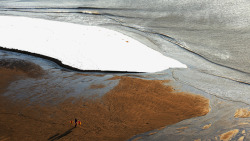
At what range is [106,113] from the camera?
440cm

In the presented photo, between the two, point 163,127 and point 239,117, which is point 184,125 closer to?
point 163,127

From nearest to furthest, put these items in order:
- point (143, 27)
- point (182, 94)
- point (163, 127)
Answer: point (163, 127) < point (182, 94) < point (143, 27)

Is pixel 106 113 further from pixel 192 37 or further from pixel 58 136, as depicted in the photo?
pixel 192 37

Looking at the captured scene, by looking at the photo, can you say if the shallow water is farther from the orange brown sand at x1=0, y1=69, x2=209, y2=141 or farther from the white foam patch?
the white foam patch

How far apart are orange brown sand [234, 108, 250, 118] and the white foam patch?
2361mm

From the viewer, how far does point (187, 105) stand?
4.63m

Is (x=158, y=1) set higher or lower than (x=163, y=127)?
higher

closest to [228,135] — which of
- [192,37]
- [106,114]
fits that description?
[106,114]

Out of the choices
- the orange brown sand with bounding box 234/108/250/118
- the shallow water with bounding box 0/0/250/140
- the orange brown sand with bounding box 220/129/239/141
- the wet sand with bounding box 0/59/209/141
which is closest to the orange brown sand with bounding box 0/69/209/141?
the wet sand with bounding box 0/59/209/141

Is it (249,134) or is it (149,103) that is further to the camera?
(149,103)

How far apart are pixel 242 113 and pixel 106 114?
2.53 meters

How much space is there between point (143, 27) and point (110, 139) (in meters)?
6.70

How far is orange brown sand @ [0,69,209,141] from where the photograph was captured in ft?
12.7

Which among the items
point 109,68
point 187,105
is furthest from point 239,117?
point 109,68
